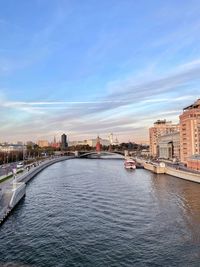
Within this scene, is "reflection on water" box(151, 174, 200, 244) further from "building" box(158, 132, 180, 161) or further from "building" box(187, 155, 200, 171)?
"building" box(158, 132, 180, 161)

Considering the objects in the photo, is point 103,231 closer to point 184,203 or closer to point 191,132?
point 184,203

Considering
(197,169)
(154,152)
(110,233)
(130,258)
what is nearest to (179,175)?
(197,169)

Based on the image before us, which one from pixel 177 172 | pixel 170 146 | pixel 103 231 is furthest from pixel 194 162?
pixel 170 146

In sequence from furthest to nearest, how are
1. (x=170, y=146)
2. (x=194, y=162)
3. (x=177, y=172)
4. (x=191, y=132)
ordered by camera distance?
1. (x=170, y=146)
2. (x=191, y=132)
3. (x=194, y=162)
4. (x=177, y=172)

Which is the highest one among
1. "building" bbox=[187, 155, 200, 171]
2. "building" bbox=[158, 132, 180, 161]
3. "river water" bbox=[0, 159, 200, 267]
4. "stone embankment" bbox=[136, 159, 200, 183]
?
"building" bbox=[158, 132, 180, 161]

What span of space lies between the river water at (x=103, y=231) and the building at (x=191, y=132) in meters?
41.1

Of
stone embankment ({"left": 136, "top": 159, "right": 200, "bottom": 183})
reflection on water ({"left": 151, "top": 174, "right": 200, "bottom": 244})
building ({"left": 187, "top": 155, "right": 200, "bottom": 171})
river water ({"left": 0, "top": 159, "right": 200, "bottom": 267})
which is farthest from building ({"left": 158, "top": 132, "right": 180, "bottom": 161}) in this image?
river water ({"left": 0, "top": 159, "right": 200, "bottom": 267})

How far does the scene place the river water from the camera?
19.6 m

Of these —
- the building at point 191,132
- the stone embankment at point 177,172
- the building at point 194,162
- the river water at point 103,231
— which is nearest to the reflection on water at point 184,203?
the river water at point 103,231

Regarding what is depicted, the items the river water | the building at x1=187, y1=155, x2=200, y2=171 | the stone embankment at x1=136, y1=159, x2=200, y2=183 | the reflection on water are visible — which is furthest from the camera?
the building at x1=187, y1=155, x2=200, y2=171

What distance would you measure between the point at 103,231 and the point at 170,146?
3593 inches

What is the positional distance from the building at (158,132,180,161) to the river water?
6456cm

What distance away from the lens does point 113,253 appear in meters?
20.3

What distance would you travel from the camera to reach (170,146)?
372ft
